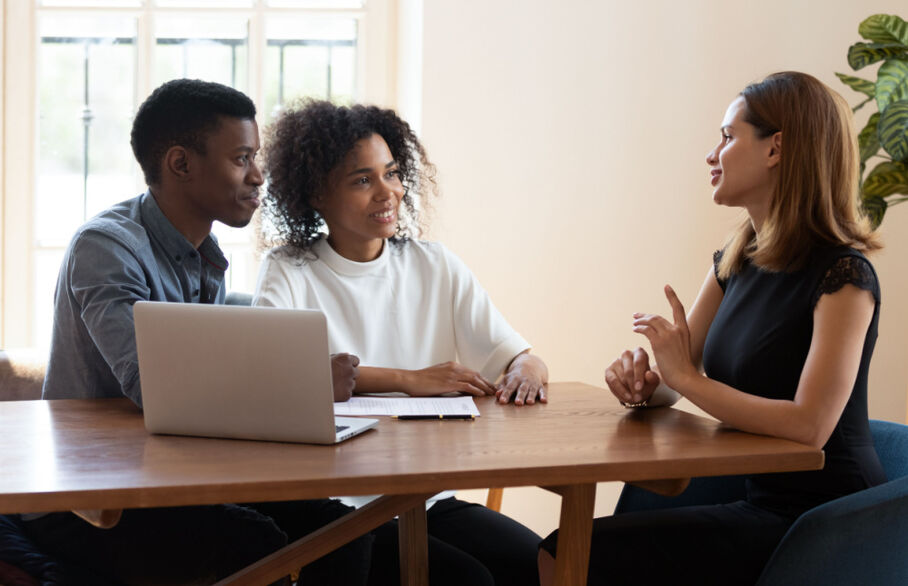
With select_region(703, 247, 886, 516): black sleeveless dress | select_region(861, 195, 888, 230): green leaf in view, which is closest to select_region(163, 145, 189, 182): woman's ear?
select_region(703, 247, 886, 516): black sleeveless dress

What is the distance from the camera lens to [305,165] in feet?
7.25

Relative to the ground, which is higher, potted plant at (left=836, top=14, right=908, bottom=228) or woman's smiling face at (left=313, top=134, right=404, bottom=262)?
potted plant at (left=836, top=14, right=908, bottom=228)

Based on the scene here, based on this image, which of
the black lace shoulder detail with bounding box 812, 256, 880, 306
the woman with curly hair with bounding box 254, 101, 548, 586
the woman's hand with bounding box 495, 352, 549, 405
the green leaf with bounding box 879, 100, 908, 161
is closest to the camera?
the black lace shoulder detail with bounding box 812, 256, 880, 306

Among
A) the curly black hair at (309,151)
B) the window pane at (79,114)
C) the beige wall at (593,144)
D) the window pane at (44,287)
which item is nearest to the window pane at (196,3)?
the window pane at (79,114)

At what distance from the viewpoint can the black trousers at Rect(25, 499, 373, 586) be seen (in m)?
1.56

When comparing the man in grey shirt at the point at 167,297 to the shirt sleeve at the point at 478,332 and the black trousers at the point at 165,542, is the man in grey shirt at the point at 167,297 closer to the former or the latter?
the black trousers at the point at 165,542

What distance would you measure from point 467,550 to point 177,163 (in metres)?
1.04

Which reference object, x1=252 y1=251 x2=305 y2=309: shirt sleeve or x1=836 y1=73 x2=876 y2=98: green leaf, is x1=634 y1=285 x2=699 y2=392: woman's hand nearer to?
x1=252 y1=251 x2=305 y2=309: shirt sleeve

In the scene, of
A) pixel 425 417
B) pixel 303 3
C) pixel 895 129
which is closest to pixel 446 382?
pixel 425 417

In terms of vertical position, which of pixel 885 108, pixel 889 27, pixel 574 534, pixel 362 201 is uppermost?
pixel 889 27

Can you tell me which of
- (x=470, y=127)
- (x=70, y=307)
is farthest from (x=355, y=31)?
(x=70, y=307)

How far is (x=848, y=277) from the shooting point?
157 cm

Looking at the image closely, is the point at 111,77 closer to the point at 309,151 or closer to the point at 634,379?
the point at 309,151

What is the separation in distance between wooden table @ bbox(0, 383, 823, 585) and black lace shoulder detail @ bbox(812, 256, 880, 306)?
0.30 metres
